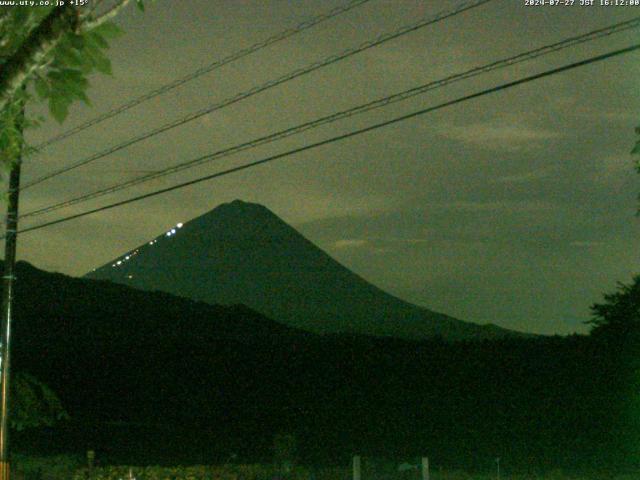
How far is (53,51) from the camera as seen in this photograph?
492 cm

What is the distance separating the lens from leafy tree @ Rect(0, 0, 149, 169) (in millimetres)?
4633

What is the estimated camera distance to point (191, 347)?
4806 cm

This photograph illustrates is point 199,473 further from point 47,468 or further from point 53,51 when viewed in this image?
point 53,51

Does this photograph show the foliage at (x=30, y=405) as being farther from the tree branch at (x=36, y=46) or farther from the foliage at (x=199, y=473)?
the tree branch at (x=36, y=46)

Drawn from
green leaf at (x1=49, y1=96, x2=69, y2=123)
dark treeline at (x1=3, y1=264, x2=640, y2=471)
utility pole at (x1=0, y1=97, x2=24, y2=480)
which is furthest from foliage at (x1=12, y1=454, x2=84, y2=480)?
green leaf at (x1=49, y1=96, x2=69, y2=123)

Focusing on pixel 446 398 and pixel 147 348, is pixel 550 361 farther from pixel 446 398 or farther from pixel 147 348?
pixel 147 348

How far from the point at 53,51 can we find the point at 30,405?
13.9m

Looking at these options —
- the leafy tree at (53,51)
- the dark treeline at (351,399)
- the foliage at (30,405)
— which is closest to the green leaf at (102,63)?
the leafy tree at (53,51)

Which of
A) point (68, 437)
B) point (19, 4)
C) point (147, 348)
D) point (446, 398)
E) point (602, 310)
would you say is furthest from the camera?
point (147, 348)

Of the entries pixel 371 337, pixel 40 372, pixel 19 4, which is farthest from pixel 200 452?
pixel 19 4

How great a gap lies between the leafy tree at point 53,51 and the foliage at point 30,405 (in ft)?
41.8

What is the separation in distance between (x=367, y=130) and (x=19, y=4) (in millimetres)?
5936

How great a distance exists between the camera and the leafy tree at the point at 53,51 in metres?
4.63

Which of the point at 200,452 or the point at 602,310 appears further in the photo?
the point at 602,310
